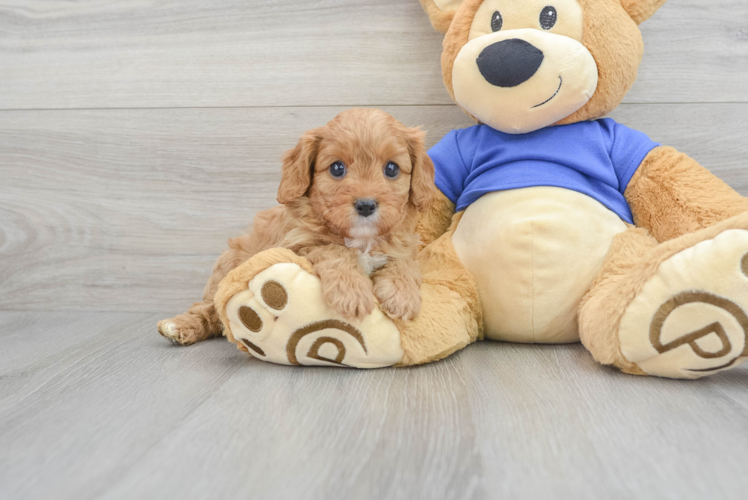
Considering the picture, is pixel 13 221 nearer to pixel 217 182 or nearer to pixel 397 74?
pixel 217 182

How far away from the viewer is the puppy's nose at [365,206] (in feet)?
3.53

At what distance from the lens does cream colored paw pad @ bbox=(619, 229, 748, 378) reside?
94 centimetres

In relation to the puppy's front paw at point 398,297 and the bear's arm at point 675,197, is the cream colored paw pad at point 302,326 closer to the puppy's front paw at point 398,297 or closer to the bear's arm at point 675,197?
the puppy's front paw at point 398,297

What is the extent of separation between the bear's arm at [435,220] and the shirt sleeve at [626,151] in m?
0.42

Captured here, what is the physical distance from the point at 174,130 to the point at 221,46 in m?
0.30

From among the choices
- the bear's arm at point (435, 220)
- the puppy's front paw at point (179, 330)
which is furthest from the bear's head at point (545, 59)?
the puppy's front paw at point (179, 330)

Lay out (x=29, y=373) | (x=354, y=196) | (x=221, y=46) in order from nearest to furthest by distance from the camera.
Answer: (x=354, y=196) < (x=29, y=373) < (x=221, y=46)

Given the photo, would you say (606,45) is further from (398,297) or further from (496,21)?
(398,297)

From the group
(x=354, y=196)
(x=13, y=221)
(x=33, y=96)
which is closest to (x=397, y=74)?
(x=354, y=196)

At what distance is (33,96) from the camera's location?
1.79m

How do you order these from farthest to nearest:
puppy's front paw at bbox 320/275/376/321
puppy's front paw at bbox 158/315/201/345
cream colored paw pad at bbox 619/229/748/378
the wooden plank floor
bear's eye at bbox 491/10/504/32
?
puppy's front paw at bbox 158/315/201/345 → bear's eye at bbox 491/10/504/32 → puppy's front paw at bbox 320/275/376/321 → cream colored paw pad at bbox 619/229/748/378 → the wooden plank floor

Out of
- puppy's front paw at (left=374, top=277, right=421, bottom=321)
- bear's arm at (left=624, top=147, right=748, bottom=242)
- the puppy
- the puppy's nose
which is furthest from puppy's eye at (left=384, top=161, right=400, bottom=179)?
bear's arm at (left=624, top=147, right=748, bottom=242)

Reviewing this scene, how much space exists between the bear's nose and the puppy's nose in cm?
42

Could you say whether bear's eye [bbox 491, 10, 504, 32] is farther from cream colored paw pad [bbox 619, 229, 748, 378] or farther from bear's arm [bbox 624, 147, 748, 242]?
cream colored paw pad [bbox 619, 229, 748, 378]
